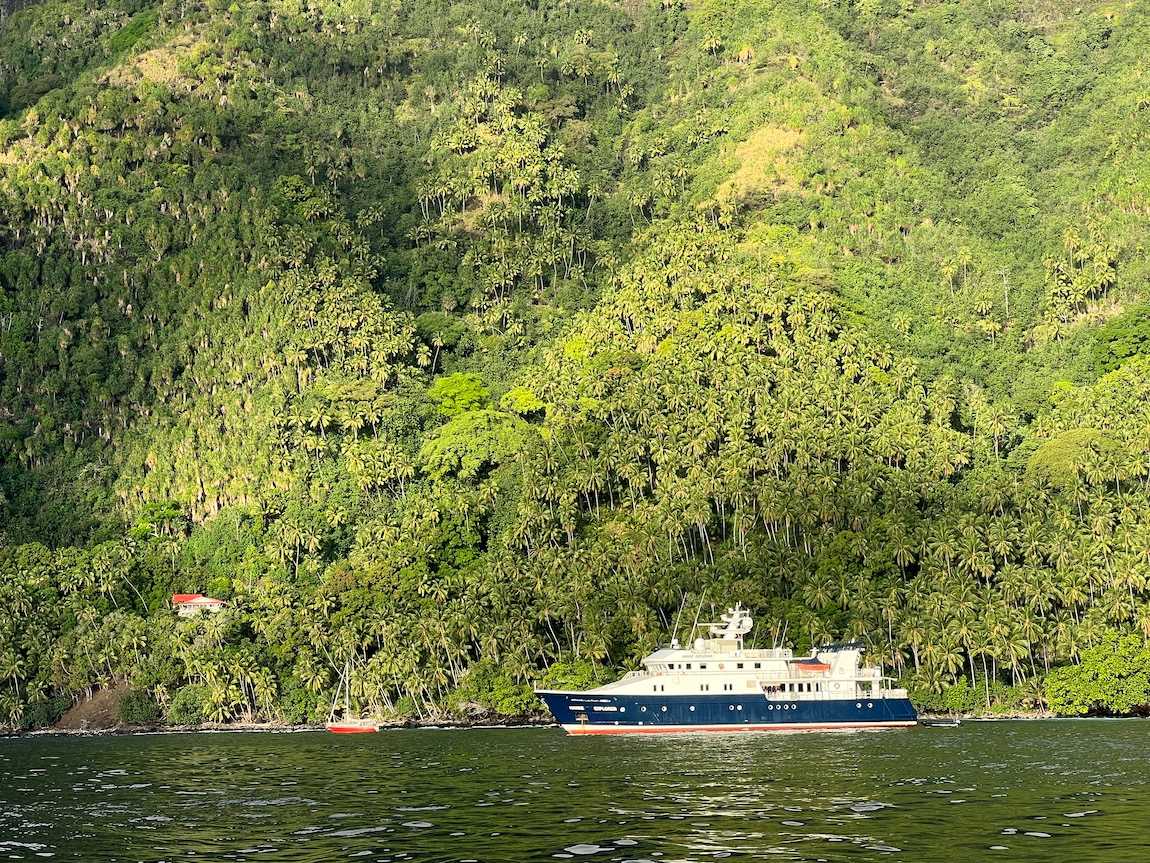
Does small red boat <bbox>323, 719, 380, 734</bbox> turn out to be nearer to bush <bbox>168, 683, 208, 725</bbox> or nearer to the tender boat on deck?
bush <bbox>168, 683, 208, 725</bbox>

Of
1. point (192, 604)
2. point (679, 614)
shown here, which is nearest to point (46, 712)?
point (192, 604)

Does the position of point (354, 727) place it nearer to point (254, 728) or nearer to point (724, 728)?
point (254, 728)

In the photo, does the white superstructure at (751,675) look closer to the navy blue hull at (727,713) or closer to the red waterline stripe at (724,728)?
the navy blue hull at (727,713)

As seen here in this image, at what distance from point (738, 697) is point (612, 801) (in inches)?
2033

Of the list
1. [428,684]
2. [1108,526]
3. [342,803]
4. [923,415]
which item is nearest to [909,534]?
[1108,526]

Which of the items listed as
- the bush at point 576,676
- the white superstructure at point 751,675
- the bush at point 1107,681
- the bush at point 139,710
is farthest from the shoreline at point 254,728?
the bush at point 1107,681

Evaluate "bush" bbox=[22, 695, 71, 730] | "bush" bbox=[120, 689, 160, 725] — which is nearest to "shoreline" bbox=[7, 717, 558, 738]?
"bush" bbox=[120, 689, 160, 725]

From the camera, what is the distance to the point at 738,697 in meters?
119

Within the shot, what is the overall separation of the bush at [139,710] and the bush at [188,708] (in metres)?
2.69

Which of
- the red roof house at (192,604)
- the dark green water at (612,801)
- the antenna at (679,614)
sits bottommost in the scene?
the dark green water at (612,801)

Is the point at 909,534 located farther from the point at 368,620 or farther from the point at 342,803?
the point at 342,803

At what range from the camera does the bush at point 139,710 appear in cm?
15700

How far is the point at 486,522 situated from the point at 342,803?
338 ft

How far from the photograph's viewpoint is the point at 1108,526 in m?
140
